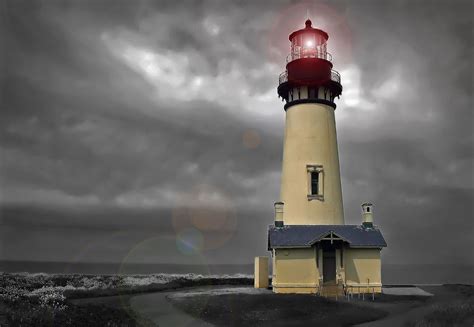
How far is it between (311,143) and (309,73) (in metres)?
4.84

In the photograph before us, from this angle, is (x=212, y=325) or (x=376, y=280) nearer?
(x=212, y=325)

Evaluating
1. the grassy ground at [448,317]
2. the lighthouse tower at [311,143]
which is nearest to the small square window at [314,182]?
the lighthouse tower at [311,143]

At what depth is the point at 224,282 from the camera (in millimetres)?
38594

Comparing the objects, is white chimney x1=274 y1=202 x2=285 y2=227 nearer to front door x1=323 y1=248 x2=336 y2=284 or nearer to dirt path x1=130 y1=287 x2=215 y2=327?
front door x1=323 y1=248 x2=336 y2=284

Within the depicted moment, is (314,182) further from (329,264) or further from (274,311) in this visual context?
(274,311)

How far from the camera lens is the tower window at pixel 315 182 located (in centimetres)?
3147

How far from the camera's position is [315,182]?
3177cm

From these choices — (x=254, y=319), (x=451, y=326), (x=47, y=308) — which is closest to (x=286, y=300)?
(x=254, y=319)

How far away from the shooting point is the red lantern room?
32.4 metres

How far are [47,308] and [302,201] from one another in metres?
17.7

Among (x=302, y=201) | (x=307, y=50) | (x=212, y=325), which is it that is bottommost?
(x=212, y=325)

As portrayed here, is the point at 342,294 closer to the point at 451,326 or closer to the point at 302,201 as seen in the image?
the point at 302,201

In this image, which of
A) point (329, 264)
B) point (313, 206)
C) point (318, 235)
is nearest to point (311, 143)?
Answer: point (313, 206)

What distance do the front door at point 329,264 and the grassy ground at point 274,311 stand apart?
15.5ft
